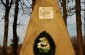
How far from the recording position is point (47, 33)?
9336 millimetres

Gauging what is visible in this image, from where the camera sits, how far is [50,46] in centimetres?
923

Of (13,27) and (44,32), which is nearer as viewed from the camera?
(44,32)

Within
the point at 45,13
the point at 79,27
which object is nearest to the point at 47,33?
the point at 45,13

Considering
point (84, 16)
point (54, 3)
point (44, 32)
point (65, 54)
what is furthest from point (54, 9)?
point (84, 16)

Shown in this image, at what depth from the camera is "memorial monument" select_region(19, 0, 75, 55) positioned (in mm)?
9250

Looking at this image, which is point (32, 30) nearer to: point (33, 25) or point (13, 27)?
point (33, 25)

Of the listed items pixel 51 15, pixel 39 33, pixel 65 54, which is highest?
pixel 51 15

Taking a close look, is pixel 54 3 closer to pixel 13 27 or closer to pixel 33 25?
pixel 33 25

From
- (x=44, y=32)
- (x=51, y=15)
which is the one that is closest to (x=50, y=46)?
(x=44, y=32)

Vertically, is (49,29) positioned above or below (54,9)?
below

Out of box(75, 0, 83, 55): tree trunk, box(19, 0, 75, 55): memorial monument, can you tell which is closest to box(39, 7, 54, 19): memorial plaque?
box(19, 0, 75, 55): memorial monument

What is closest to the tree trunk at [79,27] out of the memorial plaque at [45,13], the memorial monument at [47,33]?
the memorial monument at [47,33]

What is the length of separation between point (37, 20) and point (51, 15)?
52 centimetres

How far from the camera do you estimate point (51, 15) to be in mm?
9477
